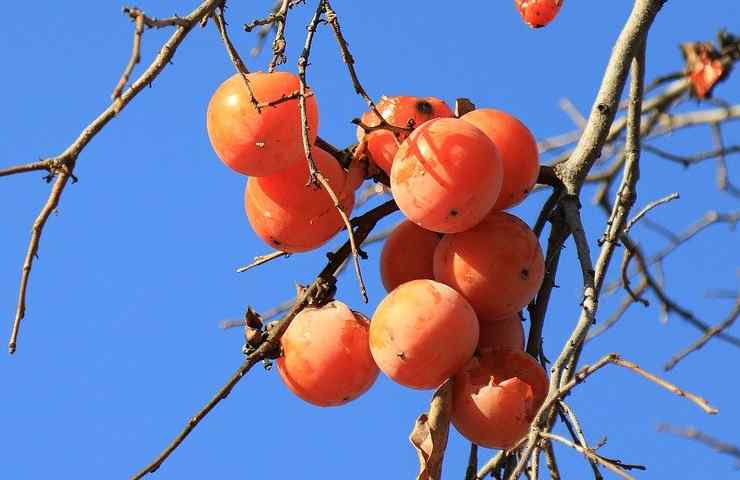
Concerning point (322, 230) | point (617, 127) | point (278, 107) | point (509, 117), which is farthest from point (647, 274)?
point (278, 107)

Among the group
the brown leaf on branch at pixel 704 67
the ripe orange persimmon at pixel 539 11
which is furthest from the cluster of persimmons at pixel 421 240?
the brown leaf on branch at pixel 704 67

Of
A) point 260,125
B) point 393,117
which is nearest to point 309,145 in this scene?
point 260,125

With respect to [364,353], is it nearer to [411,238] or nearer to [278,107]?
[411,238]

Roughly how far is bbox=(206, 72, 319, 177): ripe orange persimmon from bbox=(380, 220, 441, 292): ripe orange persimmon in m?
0.27

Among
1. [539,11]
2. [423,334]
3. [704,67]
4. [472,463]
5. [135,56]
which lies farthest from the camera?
[704,67]

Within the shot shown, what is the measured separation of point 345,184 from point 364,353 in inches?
12.0

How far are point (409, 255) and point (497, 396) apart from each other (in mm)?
341

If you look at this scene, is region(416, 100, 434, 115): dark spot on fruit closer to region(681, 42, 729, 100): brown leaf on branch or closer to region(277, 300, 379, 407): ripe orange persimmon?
region(277, 300, 379, 407): ripe orange persimmon

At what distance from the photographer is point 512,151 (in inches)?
84.1

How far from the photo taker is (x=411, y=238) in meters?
2.19

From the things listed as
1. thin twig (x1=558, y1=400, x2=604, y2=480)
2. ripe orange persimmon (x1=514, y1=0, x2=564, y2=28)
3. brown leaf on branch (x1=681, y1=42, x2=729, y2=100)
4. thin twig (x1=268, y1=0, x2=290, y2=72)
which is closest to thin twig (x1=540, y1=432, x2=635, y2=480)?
thin twig (x1=558, y1=400, x2=604, y2=480)

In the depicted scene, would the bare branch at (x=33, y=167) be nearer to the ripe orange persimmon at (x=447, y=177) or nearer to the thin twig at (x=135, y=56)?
the thin twig at (x=135, y=56)

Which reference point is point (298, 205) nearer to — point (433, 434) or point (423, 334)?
point (423, 334)

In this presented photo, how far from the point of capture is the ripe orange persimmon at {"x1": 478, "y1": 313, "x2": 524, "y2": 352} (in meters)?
2.11
